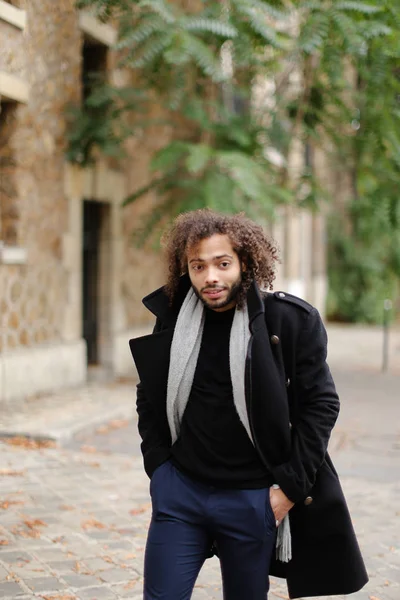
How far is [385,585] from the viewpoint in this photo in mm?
4551

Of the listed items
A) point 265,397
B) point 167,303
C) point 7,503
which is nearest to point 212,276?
point 167,303

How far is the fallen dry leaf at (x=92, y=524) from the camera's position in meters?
5.46

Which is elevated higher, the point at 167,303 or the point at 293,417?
the point at 167,303

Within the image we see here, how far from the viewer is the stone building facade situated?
10.2 metres

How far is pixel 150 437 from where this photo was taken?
3014 millimetres

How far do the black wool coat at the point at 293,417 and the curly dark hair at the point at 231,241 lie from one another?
0.04 meters

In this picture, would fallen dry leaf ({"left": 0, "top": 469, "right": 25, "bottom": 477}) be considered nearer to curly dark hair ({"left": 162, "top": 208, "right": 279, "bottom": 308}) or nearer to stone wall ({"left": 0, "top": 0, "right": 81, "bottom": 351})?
stone wall ({"left": 0, "top": 0, "right": 81, "bottom": 351})

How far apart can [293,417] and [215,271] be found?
561mm

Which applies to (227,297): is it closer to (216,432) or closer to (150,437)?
(216,432)

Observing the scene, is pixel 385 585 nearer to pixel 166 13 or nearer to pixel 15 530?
pixel 15 530

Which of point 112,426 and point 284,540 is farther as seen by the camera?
point 112,426

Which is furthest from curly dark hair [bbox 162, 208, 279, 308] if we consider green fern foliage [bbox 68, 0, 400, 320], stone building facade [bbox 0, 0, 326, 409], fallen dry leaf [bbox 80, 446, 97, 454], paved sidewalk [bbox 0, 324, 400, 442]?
stone building facade [bbox 0, 0, 326, 409]

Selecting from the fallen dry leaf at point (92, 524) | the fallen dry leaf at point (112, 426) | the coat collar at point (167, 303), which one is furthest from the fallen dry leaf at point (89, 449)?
the coat collar at point (167, 303)

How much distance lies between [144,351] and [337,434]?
631 centimetres
